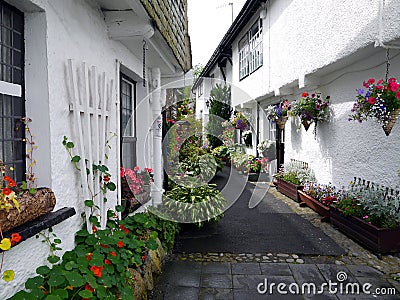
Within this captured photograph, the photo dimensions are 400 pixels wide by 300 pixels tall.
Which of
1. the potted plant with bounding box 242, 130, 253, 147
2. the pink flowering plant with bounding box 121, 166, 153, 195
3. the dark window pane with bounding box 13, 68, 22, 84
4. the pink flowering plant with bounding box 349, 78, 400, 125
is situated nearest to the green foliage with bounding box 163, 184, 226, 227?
the pink flowering plant with bounding box 121, 166, 153, 195

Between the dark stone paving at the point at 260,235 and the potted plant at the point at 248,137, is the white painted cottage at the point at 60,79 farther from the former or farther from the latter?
the potted plant at the point at 248,137

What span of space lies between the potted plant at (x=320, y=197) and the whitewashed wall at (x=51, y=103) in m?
4.61

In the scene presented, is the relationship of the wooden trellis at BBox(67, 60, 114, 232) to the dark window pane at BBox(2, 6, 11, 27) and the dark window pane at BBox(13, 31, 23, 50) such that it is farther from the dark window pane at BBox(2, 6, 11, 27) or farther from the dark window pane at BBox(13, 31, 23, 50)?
the dark window pane at BBox(2, 6, 11, 27)

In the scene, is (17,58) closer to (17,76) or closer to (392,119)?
(17,76)

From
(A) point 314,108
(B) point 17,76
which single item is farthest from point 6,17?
(A) point 314,108

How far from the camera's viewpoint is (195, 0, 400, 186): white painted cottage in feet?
14.5

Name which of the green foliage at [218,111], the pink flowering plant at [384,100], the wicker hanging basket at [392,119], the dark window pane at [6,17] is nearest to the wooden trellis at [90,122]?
the dark window pane at [6,17]

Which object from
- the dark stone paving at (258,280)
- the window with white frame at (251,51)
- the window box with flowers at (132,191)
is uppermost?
the window with white frame at (251,51)

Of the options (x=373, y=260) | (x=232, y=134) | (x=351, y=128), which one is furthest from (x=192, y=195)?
(x=232, y=134)

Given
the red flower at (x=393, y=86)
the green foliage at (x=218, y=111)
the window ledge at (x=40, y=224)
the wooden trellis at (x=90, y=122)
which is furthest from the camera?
the green foliage at (x=218, y=111)

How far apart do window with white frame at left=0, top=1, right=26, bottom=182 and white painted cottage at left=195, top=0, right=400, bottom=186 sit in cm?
399

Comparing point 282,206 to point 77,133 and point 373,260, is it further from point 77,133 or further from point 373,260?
point 77,133

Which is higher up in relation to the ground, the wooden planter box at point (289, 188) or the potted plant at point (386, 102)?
the potted plant at point (386, 102)

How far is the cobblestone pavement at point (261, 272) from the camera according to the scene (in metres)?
3.25
